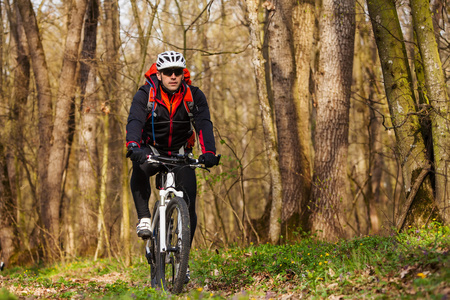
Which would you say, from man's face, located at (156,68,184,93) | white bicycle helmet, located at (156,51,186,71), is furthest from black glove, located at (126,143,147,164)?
white bicycle helmet, located at (156,51,186,71)

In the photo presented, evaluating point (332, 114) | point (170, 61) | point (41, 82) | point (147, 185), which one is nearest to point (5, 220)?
point (41, 82)

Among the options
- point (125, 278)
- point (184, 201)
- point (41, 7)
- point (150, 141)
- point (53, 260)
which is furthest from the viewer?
point (41, 7)

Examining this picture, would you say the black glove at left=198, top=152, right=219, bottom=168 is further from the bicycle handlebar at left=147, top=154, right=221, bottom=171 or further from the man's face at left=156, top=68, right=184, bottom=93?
the man's face at left=156, top=68, right=184, bottom=93

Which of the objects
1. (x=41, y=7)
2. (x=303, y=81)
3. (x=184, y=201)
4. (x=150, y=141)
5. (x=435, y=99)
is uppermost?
(x=41, y=7)

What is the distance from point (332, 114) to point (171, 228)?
179 inches

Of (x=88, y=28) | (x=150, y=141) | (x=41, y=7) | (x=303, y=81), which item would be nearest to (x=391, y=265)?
(x=150, y=141)

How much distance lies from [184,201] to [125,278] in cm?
452

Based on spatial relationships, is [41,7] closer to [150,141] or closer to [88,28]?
[88,28]

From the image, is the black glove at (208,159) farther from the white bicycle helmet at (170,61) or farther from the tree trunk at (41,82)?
the tree trunk at (41,82)

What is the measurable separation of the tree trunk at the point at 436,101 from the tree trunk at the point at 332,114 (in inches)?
91.8

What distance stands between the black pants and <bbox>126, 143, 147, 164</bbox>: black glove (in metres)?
0.50

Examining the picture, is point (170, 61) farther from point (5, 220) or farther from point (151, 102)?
point (5, 220)

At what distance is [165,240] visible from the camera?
17.2 feet

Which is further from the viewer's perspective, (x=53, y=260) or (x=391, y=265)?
(x=53, y=260)
